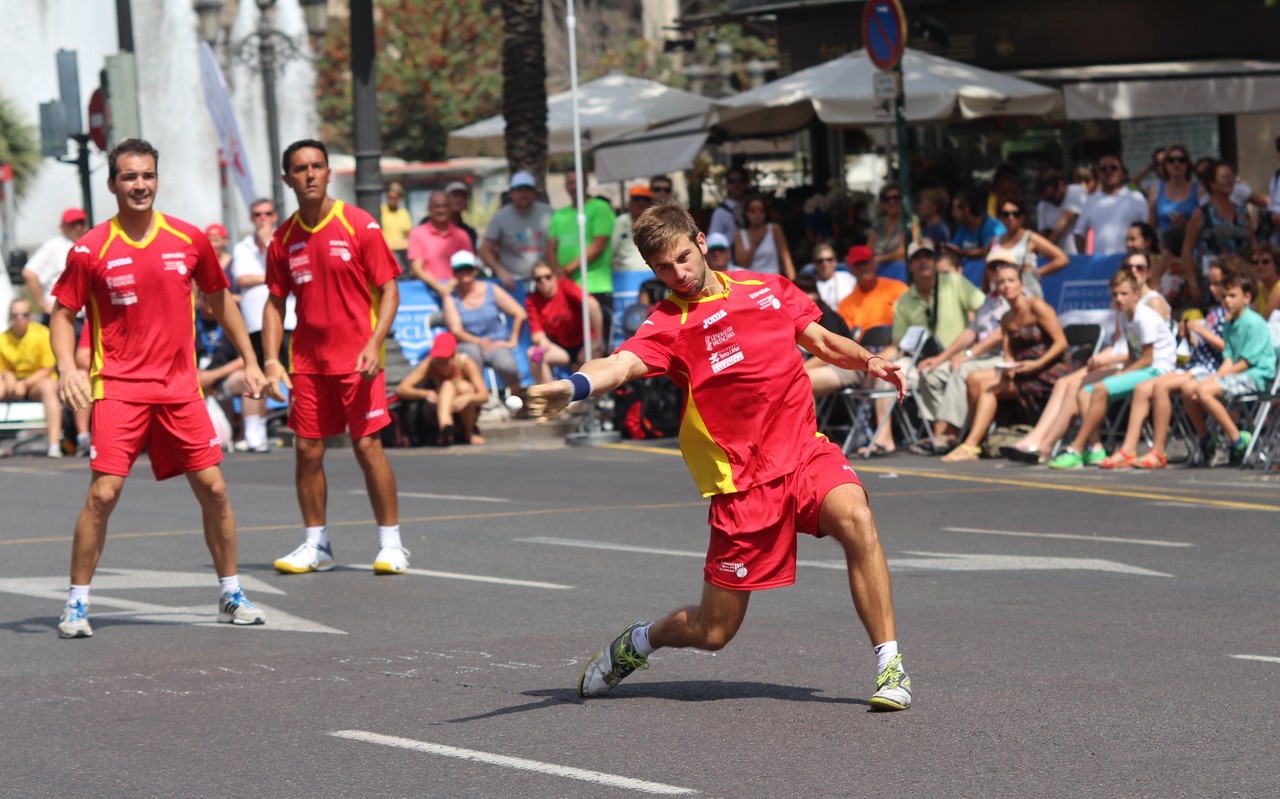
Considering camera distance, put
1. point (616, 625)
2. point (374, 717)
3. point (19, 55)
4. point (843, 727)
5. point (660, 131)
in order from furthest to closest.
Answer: point (19, 55)
point (660, 131)
point (616, 625)
point (374, 717)
point (843, 727)

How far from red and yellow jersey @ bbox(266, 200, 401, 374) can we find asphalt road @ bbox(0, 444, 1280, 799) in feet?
4.00

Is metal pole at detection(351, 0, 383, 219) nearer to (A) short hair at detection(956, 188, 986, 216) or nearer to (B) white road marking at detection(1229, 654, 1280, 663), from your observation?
(A) short hair at detection(956, 188, 986, 216)

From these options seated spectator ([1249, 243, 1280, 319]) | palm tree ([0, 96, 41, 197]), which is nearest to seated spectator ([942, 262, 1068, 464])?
seated spectator ([1249, 243, 1280, 319])

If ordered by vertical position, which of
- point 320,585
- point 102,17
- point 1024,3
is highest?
point 102,17

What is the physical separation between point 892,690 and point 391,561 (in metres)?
4.77

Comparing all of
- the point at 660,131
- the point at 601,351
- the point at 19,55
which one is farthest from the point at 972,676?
the point at 19,55

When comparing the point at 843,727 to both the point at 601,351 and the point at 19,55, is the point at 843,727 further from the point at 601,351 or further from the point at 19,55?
the point at 19,55

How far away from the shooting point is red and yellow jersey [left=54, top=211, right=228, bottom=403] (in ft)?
32.2

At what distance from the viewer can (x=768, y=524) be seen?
24.5ft

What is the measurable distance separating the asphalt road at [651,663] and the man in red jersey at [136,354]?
441 mm

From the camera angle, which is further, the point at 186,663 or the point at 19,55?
the point at 19,55

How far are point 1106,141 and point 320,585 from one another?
17292 millimetres

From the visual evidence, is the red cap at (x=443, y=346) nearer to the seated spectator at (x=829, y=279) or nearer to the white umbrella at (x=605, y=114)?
the seated spectator at (x=829, y=279)

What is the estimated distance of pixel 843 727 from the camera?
23.6 ft
